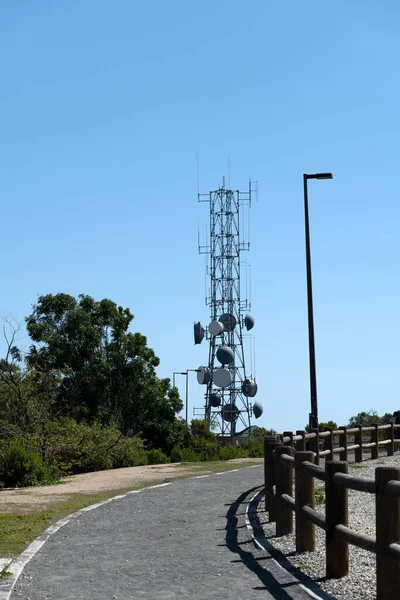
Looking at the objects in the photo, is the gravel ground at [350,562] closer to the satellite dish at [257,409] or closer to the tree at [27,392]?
the tree at [27,392]

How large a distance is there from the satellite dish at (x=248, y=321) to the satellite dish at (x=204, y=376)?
12.0 ft

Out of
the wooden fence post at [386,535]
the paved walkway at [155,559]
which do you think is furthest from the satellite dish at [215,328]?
the wooden fence post at [386,535]

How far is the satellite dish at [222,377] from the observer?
53472mm

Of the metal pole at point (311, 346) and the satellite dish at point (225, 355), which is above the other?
the satellite dish at point (225, 355)

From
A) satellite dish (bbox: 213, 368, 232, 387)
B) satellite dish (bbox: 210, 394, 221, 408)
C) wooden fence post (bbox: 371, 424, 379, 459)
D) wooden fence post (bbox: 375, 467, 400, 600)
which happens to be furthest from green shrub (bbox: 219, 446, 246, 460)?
wooden fence post (bbox: 375, 467, 400, 600)

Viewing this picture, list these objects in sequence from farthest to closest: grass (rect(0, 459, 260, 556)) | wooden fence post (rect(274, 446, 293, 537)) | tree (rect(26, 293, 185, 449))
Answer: tree (rect(26, 293, 185, 449)) < wooden fence post (rect(274, 446, 293, 537)) < grass (rect(0, 459, 260, 556))

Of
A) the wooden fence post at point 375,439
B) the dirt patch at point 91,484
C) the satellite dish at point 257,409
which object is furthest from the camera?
the satellite dish at point 257,409

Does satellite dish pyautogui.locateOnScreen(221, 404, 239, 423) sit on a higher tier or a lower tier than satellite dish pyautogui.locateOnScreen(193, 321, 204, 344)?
lower

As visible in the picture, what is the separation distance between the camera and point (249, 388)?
54.3 metres

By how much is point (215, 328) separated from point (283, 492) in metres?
42.0

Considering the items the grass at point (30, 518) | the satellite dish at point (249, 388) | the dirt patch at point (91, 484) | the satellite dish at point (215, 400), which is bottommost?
the grass at point (30, 518)

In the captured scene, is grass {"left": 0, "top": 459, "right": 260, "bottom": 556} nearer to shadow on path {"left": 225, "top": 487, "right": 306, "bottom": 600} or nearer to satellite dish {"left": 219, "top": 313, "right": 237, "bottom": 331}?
shadow on path {"left": 225, "top": 487, "right": 306, "bottom": 600}

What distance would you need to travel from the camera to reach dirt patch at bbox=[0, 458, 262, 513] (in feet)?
52.6

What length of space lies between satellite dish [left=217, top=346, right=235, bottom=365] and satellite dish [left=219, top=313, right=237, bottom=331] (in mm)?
1556
